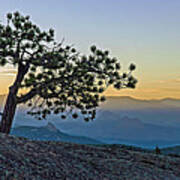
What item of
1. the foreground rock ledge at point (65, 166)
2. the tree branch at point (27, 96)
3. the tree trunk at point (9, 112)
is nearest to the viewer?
the foreground rock ledge at point (65, 166)

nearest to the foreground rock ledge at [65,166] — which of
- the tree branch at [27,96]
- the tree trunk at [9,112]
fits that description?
the tree trunk at [9,112]

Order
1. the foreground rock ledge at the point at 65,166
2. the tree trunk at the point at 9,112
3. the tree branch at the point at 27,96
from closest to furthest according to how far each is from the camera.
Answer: the foreground rock ledge at the point at 65,166 → the tree trunk at the point at 9,112 → the tree branch at the point at 27,96

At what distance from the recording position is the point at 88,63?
62.0 feet

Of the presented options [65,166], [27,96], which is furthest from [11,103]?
[65,166]

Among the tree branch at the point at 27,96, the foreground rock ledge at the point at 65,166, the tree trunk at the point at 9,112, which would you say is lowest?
the foreground rock ledge at the point at 65,166

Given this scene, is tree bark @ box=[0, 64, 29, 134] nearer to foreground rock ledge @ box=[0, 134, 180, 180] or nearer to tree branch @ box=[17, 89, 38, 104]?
tree branch @ box=[17, 89, 38, 104]

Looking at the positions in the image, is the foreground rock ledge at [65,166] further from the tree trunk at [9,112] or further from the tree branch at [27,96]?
the tree branch at [27,96]

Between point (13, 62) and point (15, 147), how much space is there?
8.51m

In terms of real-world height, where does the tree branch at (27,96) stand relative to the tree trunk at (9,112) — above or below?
above

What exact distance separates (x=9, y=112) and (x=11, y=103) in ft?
1.93

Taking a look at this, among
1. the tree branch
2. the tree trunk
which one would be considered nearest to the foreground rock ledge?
the tree trunk

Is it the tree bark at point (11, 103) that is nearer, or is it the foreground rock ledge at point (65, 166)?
the foreground rock ledge at point (65, 166)

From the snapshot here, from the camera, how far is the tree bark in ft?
63.5

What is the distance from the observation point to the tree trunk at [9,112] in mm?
19339
